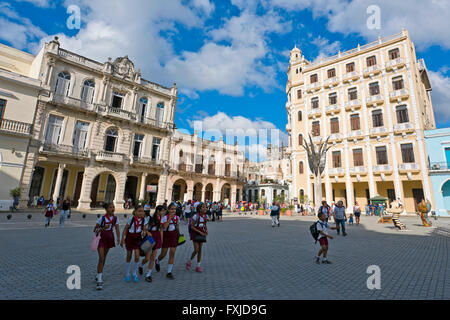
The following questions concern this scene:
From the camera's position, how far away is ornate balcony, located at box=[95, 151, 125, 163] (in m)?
23.1

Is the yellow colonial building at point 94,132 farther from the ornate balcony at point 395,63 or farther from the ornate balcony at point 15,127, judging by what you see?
the ornate balcony at point 395,63

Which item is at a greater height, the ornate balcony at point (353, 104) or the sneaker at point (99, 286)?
the ornate balcony at point (353, 104)

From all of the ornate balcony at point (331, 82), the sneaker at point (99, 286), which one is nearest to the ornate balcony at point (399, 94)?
the ornate balcony at point (331, 82)

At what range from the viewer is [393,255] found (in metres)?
7.24

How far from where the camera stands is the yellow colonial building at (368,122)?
2572cm

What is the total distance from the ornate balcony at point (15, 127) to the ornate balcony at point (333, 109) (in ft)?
108

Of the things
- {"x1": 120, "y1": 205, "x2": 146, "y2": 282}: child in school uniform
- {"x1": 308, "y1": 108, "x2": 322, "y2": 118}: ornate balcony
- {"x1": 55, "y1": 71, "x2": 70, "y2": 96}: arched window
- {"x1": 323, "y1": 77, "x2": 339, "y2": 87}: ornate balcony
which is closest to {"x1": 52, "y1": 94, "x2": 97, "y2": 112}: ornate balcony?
{"x1": 55, "y1": 71, "x2": 70, "y2": 96}: arched window

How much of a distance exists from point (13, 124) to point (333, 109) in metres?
34.3

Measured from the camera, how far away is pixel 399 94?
86.6 ft

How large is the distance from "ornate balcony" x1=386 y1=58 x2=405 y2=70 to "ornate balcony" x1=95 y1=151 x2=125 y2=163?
107 feet

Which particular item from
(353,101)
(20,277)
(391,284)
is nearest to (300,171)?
(353,101)
